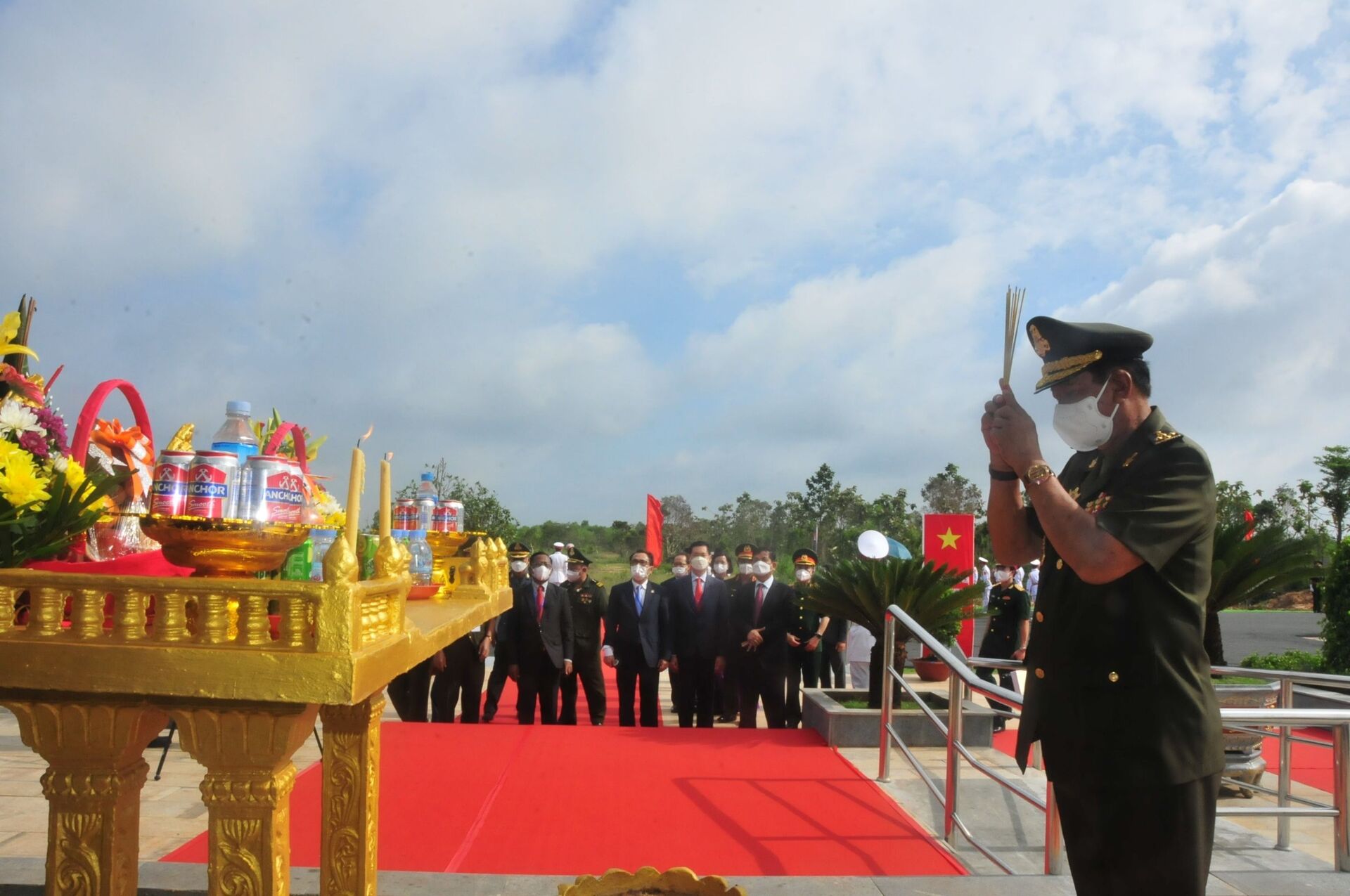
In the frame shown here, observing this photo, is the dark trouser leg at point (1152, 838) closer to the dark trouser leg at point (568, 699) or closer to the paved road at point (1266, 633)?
the dark trouser leg at point (568, 699)

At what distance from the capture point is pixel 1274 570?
6.22m

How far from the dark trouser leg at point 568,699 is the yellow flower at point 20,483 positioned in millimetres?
6275

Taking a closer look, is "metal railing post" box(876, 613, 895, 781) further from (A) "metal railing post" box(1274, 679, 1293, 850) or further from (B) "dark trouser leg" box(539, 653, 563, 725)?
(B) "dark trouser leg" box(539, 653, 563, 725)

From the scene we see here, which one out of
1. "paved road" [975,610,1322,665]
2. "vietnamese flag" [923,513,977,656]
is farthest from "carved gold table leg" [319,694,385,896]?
"paved road" [975,610,1322,665]

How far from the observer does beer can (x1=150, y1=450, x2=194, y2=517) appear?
1.81 m

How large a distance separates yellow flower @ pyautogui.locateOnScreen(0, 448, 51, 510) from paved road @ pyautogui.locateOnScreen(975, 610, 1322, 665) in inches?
582

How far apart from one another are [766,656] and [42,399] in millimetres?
6486

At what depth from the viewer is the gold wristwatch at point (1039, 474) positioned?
5.74ft

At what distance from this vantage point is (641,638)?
320 inches

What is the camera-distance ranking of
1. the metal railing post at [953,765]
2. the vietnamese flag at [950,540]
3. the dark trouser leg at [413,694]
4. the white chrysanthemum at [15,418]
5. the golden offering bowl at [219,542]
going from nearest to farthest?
the golden offering bowl at [219,542] < the white chrysanthemum at [15,418] < the metal railing post at [953,765] < the dark trouser leg at [413,694] < the vietnamese flag at [950,540]

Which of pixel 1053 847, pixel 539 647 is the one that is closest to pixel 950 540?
pixel 539 647

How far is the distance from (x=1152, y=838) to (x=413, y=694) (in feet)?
22.3

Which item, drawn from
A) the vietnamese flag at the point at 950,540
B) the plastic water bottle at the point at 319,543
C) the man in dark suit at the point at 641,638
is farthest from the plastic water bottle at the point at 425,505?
the vietnamese flag at the point at 950,540

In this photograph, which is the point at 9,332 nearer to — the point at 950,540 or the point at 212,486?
the point at 212,486
